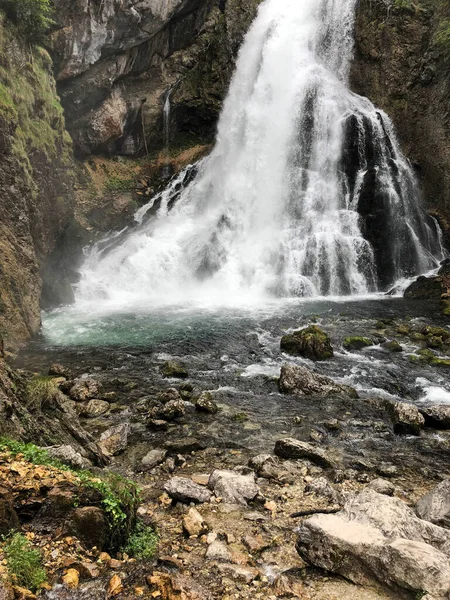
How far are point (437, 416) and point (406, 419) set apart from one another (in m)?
0.74

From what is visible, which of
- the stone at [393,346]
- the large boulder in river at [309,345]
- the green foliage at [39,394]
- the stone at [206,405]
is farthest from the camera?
the stone at [393,346]

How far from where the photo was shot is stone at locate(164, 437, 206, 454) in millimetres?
7734

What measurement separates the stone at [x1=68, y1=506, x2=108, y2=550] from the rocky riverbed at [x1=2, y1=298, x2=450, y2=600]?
0.25 feet

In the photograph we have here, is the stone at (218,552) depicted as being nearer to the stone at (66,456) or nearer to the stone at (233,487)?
the stone at (233,487)

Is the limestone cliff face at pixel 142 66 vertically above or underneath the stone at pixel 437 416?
above

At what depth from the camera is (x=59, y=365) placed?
11.9m

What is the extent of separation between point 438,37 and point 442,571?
33.1 meters

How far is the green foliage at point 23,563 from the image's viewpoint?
10.8 feet

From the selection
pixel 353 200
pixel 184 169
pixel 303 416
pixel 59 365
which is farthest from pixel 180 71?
pixel 303 416

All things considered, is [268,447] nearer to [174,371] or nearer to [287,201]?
[174,371]

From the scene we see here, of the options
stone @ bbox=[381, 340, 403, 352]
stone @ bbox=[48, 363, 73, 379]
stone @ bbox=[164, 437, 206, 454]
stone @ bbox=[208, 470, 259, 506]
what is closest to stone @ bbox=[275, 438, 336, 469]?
stone @ bbox=[208, 470, 259, 506]

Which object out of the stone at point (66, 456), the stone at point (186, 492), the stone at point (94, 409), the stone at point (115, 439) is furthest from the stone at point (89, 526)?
the stone at point (94, 409)

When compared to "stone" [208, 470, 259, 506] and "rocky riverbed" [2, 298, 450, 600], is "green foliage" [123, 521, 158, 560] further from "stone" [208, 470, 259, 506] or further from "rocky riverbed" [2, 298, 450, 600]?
"stone" [208, 470, 259, 506]

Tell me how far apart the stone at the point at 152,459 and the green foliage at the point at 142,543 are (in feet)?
7.54
